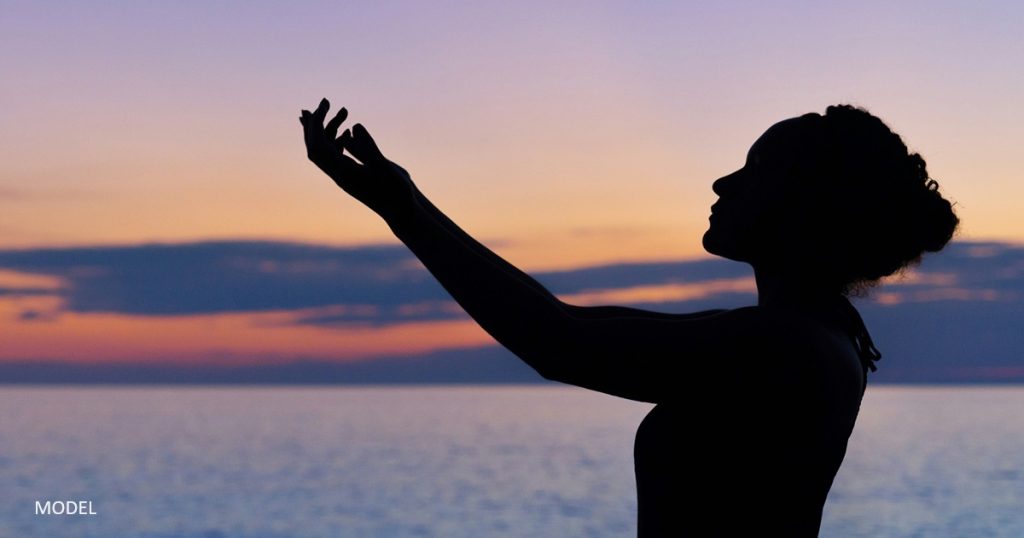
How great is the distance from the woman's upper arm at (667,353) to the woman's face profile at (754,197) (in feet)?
1.03

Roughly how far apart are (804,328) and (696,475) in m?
0.42

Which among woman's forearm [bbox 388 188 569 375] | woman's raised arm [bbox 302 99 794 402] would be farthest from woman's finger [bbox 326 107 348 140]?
woman's forearm [bbox 388 188 569 375]

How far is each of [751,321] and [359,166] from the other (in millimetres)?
914

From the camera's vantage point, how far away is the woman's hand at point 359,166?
258 cm

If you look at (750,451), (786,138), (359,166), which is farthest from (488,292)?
(786,138)

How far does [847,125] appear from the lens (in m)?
3.04

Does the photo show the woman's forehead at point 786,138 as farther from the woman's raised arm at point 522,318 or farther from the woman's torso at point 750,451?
the woman's raised arm at point 522,318

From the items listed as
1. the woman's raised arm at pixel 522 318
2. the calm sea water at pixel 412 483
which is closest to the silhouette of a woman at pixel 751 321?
the woman's raised arm at pixel 522 318

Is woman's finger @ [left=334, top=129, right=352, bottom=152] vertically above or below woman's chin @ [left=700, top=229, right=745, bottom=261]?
above

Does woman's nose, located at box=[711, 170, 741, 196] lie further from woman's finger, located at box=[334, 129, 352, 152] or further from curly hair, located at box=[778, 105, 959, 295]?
woman's finger, located at box=[334, 129, 352, 152]

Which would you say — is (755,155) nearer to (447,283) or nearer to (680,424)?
(680,424)

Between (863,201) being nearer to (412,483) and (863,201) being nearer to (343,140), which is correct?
(343,140)

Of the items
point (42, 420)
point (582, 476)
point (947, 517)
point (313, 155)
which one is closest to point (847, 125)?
point (313, 155)

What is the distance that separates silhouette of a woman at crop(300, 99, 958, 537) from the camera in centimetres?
260
